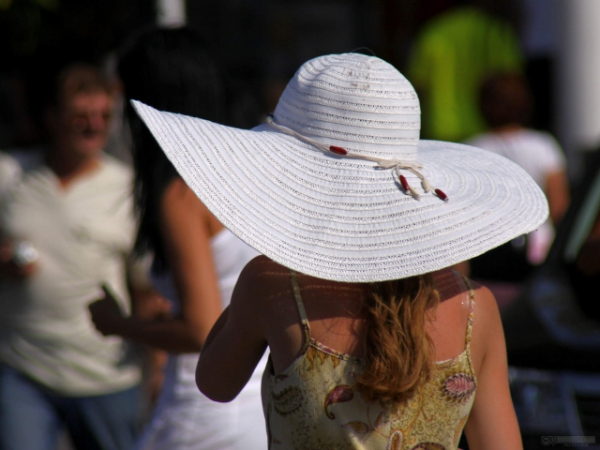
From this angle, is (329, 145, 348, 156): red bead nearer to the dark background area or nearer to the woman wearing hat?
the woman wearing hat

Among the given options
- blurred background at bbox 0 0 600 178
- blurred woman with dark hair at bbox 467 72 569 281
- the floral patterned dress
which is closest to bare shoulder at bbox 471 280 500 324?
the floral patterned dress

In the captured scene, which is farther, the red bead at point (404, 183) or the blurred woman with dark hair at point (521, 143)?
the blurred woman with dark hair at point (521, 143)

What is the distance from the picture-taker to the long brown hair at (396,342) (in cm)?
152

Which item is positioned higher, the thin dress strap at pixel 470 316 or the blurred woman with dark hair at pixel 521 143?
the thin dress strap at pixel 470 316

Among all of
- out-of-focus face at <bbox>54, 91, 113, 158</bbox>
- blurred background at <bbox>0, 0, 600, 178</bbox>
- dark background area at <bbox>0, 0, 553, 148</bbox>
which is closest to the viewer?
out-of-focus face at <bbox>54, 91, 113, 158</bbox>

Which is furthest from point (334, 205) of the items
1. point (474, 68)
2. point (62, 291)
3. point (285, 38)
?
point (285, 38)

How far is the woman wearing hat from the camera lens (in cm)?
154

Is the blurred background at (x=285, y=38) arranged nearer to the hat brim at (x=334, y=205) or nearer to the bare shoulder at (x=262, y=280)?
the hat brim at (x=334, y=205)

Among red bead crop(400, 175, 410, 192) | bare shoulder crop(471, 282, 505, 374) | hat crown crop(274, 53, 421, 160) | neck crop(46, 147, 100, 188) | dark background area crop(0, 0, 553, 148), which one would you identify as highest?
hat crown crop(274, 53, 421, 160)

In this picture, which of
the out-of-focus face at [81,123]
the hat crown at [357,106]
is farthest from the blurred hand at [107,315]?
the out-of-focus face at [81,123]

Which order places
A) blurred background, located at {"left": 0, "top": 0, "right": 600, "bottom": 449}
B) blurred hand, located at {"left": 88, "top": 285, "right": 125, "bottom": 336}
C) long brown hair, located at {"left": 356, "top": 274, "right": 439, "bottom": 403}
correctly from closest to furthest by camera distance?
long brown hair, located at {"left": 356, "top": 274, "right": 439, "bottom": 403} < blurred hand, located at {"left": 88, "top": 285, "right": 125, "bottom": 336} < blurred background, located at {"left": 0, "top": 0, "right": 600, "bottom": 449}

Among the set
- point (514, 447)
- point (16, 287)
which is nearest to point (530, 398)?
point (514, 447)

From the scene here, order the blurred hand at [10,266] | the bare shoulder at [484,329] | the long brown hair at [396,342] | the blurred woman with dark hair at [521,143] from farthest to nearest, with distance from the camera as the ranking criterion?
the blurred woman with dark hair at [521,143] < the blurred hand at [10,266] < the bare shoulder at [484,329] < the long brown hair at [396,342]

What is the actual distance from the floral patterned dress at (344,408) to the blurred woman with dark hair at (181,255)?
0.65 meters
